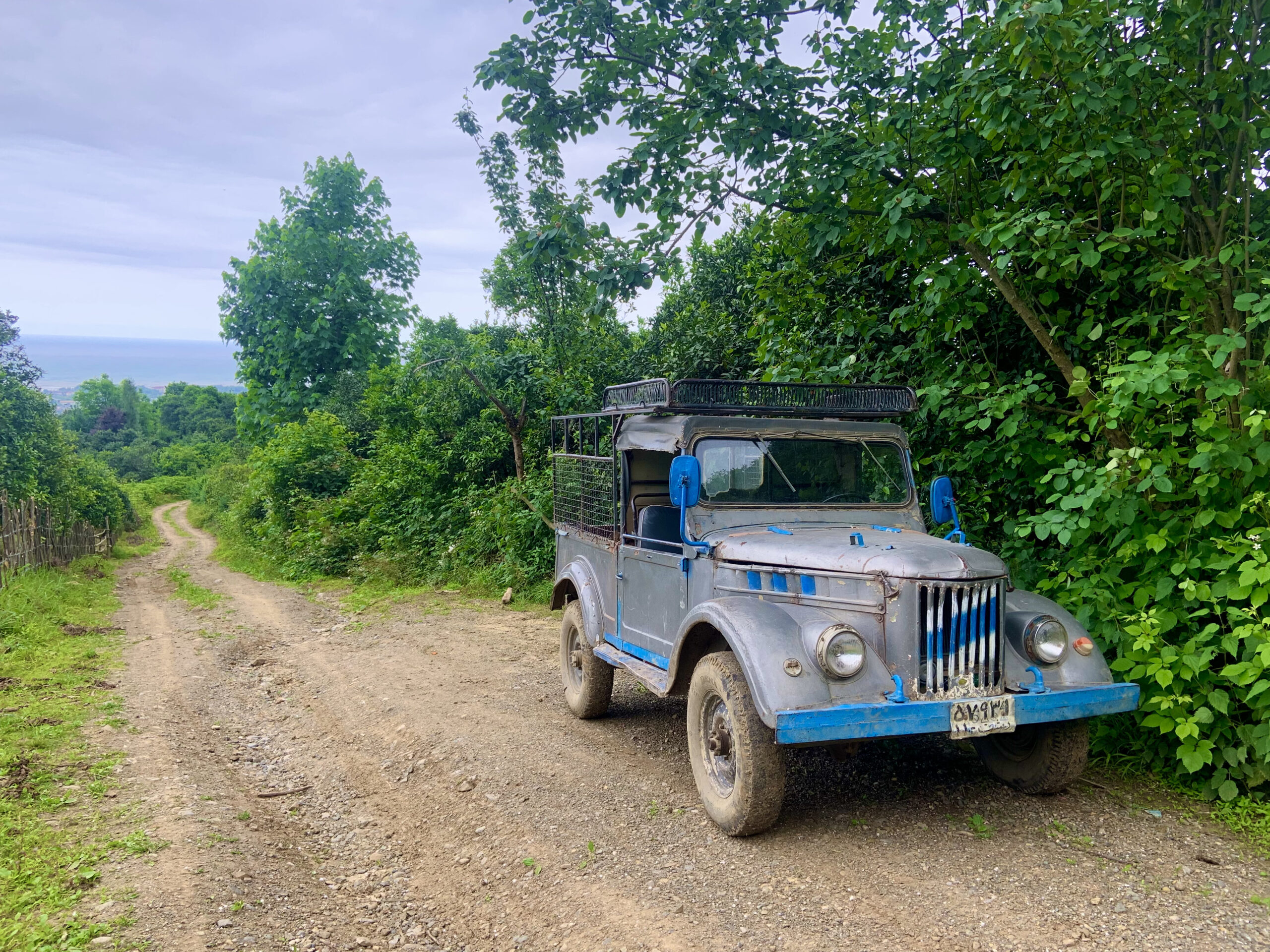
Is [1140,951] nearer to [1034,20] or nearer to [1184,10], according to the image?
[1034,20]

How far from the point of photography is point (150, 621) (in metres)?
12.4

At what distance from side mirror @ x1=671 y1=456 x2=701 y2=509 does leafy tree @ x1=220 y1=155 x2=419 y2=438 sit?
924 inches

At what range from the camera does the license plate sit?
379cm

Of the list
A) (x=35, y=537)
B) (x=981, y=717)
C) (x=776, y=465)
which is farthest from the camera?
(x=35, y=537)

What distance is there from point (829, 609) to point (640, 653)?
1674 mm

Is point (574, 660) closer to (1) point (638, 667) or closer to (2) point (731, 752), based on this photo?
(1) point (638, 667)

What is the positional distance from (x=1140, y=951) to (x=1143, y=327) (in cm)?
419

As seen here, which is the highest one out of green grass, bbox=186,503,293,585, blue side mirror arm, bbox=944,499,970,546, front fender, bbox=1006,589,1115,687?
blue side mirror arm, bbox=944,499,970,546

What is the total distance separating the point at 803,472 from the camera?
5.29 meters

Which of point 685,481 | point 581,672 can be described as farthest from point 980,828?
point 581,672

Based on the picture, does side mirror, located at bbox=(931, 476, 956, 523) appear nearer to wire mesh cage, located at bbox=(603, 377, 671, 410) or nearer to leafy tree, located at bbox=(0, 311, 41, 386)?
wire mesh cage, located at bbox=(603, 377, 671, 410)

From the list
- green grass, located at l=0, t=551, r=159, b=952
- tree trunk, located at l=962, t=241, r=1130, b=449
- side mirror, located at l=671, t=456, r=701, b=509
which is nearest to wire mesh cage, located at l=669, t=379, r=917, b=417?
side mirror, located at l=671, t=456, r=701, b=509

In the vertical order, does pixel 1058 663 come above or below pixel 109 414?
below

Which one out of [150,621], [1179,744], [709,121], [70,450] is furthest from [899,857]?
[70,450]
